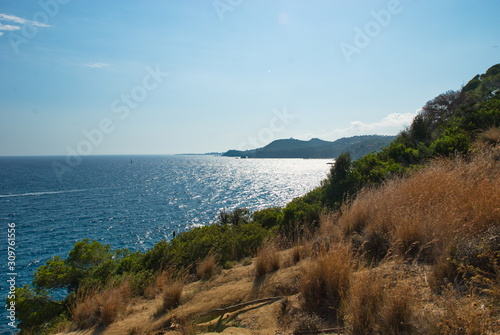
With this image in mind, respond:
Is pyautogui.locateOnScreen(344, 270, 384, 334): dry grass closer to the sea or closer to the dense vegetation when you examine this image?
the dense vegetation

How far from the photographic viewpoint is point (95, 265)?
521 inches

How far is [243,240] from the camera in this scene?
10.4 meters

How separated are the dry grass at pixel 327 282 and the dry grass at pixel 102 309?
186 inches

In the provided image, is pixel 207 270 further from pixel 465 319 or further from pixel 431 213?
pixel 465 319

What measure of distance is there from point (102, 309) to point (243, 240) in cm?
545

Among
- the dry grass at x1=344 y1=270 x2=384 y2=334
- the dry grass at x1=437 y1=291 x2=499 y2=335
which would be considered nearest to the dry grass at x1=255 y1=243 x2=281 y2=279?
the dry grass at x1=344 y1=270 x2=384 y2=334

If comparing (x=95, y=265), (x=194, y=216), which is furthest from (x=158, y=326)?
(x=194, y=216)

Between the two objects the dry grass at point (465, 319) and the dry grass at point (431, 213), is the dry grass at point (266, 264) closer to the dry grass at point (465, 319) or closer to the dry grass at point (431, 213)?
the dry grass at point (431, 213)

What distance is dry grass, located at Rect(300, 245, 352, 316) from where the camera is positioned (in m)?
3.70

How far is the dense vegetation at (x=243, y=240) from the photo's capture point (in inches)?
318

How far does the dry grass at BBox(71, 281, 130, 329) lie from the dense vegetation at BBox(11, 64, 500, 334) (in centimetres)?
14

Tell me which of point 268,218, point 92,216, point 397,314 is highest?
point 397,314

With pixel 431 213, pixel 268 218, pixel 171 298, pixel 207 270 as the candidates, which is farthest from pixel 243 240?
pixel 431 213

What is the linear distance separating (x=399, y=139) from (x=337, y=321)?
21.0 m
